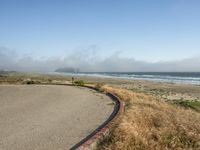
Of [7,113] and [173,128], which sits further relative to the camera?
[7,113]

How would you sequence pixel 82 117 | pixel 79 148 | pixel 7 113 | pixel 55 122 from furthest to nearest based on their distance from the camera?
pixel 7 113 < pixel 82 117 < pixel 55 122 < pixel 79 148

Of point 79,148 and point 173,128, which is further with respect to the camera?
point 173,128

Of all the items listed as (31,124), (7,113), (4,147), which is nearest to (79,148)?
(4,147)

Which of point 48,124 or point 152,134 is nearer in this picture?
point 152,134

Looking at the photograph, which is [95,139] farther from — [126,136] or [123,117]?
[123,117]

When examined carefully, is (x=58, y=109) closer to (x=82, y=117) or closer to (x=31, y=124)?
(x=82, y=117)

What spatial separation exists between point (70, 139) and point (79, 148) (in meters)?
1.10

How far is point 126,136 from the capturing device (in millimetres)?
7637

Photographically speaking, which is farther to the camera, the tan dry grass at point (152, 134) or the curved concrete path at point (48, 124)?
the curved concrete path at point (48, 124)

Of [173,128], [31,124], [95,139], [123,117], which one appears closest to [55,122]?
[31,124]

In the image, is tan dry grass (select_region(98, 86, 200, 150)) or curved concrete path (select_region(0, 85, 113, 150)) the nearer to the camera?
tan dry grass (select_region(98, 86, 200, 150))

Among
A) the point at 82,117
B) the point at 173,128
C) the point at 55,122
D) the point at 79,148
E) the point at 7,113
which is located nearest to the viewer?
the point at 79,148

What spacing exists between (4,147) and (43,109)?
5788 millimetres

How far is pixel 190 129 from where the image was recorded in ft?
30.9
